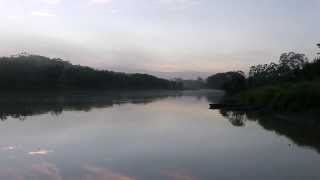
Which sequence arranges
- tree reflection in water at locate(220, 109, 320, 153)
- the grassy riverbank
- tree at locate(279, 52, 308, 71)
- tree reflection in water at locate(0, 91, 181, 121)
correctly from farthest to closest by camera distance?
1. tree at locate(279, 52, 308, 71)
2. tree reflection in water at locate(0, 91, 181, 121)
3. the grassy riverbank
4. tree reflection in water at locate(220, 109, 320, 153)

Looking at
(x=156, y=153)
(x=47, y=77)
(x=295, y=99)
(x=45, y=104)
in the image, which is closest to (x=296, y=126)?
(x=295, y=99)

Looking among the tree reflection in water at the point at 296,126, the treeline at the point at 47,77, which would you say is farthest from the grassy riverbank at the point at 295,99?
the treeline at the point at 47,77

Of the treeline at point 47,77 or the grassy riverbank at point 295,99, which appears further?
the treeline at point 47,77

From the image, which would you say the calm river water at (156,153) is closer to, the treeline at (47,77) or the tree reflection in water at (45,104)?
the tree reflection in water at (45,104)

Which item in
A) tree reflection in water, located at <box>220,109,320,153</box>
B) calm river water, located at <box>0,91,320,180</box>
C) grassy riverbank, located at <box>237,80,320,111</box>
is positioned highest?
grassy riverbank, located at <box>237,80,320,111</box>

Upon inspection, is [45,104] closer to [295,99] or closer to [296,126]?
[295,99]

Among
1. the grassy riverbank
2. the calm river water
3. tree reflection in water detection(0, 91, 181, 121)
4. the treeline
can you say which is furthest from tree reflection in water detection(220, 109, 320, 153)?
the treeline

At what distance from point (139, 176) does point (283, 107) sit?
27.8 meters

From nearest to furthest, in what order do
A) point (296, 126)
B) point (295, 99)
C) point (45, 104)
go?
point (296, 126) < point (295, 99) < point (45, 104)

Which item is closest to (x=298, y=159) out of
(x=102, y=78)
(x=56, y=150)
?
(x=56, y=150)

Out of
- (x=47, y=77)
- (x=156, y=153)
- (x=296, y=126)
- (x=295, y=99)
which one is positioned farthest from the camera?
(x=47, y=77)

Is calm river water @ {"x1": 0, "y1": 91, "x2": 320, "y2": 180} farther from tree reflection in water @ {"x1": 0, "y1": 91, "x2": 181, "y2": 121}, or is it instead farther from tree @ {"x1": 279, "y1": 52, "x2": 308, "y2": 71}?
tree @ {"x1": 279, "y1": 52, "x2": 308, "y2": 71}

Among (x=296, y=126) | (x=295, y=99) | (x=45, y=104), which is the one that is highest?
(x=295, y=99)

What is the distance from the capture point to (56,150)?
17.3 metres
